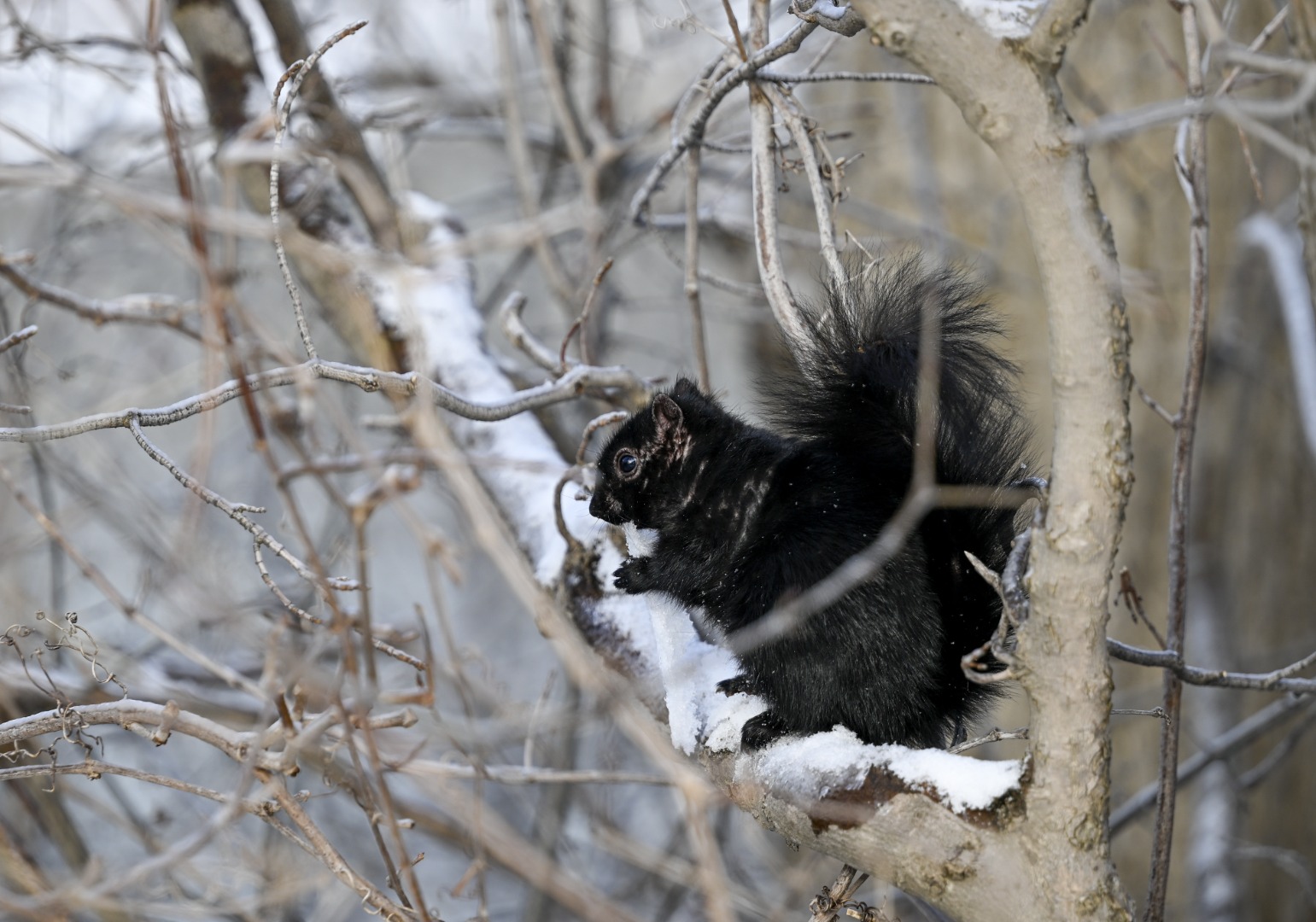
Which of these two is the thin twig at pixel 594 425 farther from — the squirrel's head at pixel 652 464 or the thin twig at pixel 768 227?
the thin twig at pixel 768 227

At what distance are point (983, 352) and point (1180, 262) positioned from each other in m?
2.49

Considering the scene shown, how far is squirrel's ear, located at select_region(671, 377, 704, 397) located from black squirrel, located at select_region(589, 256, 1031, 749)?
0.97 ft

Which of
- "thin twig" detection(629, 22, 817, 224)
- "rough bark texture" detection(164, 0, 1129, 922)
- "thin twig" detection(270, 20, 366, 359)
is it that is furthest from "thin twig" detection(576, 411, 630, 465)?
"rough bark texture" detection(164, 0, 1129, 922)

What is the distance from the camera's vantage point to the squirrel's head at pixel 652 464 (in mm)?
2191

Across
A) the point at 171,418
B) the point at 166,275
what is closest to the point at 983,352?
the point at 171,418

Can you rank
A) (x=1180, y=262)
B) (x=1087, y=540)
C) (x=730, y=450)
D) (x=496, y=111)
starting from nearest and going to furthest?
(x=1087, y=540), (x=730, y=450), (x=1180, y=262), (x=496, y=111)

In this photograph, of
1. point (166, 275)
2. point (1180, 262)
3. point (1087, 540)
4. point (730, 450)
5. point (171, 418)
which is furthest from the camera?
point (166, 275)

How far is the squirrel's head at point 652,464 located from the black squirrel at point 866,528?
0.12 m

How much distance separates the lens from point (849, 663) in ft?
5.72

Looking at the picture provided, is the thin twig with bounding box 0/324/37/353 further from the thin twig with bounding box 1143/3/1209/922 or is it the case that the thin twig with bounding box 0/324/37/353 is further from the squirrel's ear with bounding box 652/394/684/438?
the thin twig with bounding box 1143/3/1209/922

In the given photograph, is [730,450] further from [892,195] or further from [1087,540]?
[892,195]

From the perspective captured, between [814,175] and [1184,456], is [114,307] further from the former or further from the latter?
[1184,456]

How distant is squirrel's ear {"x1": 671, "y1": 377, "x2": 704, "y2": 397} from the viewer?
7.77ft

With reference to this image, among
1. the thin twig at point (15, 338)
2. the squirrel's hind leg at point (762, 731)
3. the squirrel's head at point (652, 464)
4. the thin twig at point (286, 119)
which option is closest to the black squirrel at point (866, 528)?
the squirrel's hind leg at point (762, 731)
